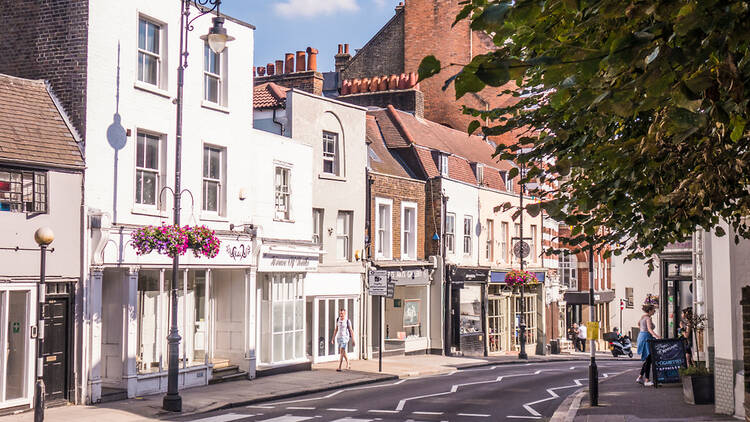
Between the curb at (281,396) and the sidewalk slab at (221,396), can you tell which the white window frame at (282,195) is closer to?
the sidewalk slab at (221,396)

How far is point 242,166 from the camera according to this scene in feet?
77.7

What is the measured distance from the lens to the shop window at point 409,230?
33.9 meters

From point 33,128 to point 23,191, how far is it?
5.24ft

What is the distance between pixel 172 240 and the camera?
18.4 metres

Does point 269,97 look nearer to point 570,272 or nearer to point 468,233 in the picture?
point 468,233

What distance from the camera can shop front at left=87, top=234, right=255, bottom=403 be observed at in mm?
19188

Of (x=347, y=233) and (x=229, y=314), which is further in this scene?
(x=347, y=233)

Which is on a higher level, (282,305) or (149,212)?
(149,212)

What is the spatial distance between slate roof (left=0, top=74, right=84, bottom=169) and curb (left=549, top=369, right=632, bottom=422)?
1131 centimetres

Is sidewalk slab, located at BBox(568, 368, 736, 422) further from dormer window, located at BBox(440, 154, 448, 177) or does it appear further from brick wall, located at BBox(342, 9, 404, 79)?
brick wall, located at BBox(342, 9, 404, 79)

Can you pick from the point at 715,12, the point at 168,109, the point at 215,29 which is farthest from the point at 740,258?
the point at 168,109

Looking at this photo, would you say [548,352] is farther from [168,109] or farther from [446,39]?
[168,109]

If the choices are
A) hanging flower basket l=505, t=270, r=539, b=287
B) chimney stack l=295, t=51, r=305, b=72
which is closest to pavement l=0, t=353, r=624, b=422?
hanging flower basket l=505, t=270, r=539, b=287

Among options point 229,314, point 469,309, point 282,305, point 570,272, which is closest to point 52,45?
point 229,314
